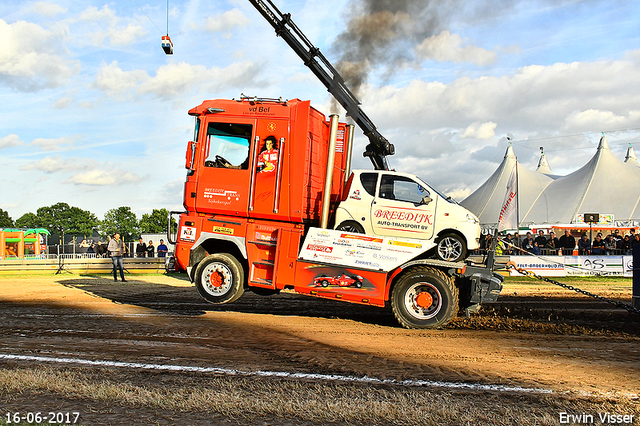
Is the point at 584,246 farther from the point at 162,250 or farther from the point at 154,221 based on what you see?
the point at 154,221

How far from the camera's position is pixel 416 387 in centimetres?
446

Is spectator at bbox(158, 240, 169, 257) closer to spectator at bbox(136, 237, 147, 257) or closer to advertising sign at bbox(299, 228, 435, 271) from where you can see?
spectator at bbox(136, 237, 147, 257)

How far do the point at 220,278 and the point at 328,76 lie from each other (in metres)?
8.13

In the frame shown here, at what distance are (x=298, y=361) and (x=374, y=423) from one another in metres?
1.89

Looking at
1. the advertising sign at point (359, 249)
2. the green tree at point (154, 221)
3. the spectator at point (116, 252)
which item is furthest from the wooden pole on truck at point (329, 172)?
the green tree at point (154, 221)

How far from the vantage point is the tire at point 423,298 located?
287 inches

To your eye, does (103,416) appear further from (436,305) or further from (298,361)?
(436,305)

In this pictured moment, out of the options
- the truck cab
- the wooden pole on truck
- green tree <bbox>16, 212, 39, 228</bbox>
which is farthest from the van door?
→ green tree <bbox>16, 212, 39, 228</bbox>

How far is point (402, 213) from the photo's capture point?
8.72m

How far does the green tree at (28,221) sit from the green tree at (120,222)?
1232 inches

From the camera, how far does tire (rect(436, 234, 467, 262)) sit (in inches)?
364

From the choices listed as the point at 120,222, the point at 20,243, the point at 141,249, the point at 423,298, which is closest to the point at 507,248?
the point at 423,298

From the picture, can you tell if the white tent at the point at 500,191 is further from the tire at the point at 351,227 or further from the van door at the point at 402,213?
→ the tire at the point at 351,227

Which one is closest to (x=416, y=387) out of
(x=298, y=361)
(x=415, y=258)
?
(x=298, y=361)
